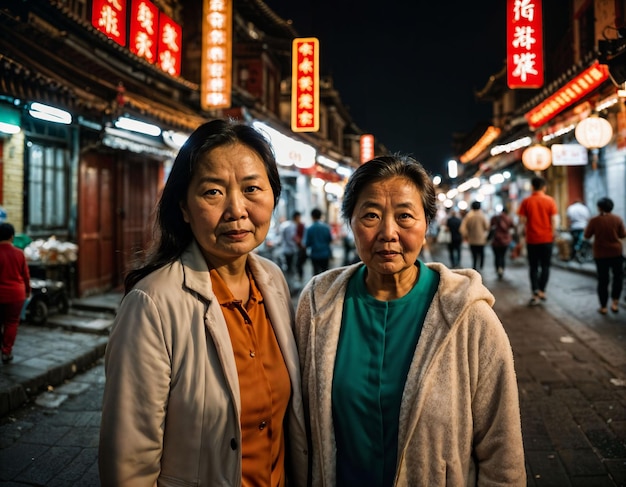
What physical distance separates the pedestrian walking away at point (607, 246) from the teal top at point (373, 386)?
8346 millimetres

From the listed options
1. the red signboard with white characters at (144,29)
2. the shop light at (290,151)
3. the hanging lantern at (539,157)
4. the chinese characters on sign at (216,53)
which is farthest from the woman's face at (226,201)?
the hanging lantern at (539,157)

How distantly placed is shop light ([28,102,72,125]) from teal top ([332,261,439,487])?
→ 7.12m

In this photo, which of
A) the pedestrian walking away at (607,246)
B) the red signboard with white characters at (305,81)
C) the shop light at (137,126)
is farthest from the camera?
the red signboard with white characters at (305,81)

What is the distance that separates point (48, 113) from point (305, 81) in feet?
36.9

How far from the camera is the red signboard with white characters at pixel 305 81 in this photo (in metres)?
16.8

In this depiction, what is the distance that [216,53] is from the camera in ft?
42.6

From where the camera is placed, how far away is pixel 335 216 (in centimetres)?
4256

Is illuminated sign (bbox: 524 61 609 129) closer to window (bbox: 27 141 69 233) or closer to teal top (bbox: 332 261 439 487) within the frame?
Answer: teal top (bbox: 332 261 439 487)

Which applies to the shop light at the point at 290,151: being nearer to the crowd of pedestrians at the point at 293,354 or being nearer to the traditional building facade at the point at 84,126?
the traditional building facade at the point at 84,126

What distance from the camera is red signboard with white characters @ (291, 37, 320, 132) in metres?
16.8

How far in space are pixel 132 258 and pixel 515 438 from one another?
1966 millimetres

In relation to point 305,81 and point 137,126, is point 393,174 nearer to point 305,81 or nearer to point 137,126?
point 137,126

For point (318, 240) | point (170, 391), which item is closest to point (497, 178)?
point (318, 240)

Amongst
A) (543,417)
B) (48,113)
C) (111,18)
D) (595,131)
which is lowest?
(543,417)
